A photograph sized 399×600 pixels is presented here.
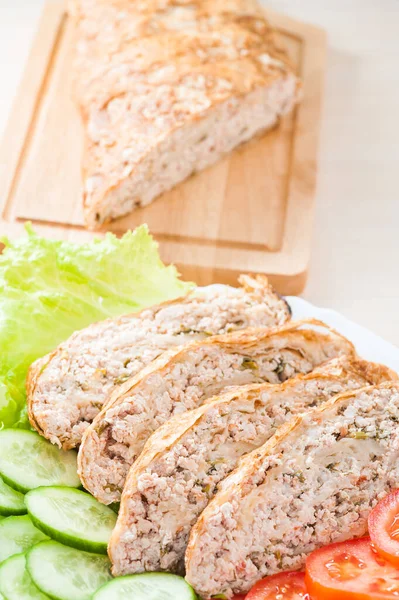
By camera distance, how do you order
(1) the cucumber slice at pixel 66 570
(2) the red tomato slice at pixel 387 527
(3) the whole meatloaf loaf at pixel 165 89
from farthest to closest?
(3) the whole meatloaf loaf at pixel 165 89 < (1) the cucumber slice at pixel 66 570 < (2) the red tomato slice at pixel 387 527

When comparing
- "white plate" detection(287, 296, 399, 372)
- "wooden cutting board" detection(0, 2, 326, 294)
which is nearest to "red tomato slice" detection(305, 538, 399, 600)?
"white plate" detection(287, 296, 399, 372)

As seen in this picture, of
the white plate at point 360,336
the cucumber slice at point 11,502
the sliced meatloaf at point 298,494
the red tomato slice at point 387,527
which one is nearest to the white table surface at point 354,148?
the white plate at point 360,336

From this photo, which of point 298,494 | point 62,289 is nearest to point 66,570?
point 298,494

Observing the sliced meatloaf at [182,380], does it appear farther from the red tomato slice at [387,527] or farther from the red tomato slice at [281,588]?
the red tomato slice at [387,527]

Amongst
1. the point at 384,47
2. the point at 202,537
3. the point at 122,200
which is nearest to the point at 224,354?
the point at 202,537

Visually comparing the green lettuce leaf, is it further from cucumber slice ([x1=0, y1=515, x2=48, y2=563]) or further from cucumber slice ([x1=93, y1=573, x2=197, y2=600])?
cucumber slice ([x1=93, y1=573, x2=197, y2=600])

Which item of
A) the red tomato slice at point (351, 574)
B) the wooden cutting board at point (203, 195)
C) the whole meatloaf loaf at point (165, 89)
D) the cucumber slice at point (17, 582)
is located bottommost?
the cucumber slice at point (17, 582)

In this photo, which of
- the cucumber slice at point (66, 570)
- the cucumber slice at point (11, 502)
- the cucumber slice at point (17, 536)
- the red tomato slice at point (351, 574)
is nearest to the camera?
the red tomato slice at point (351, 574)
